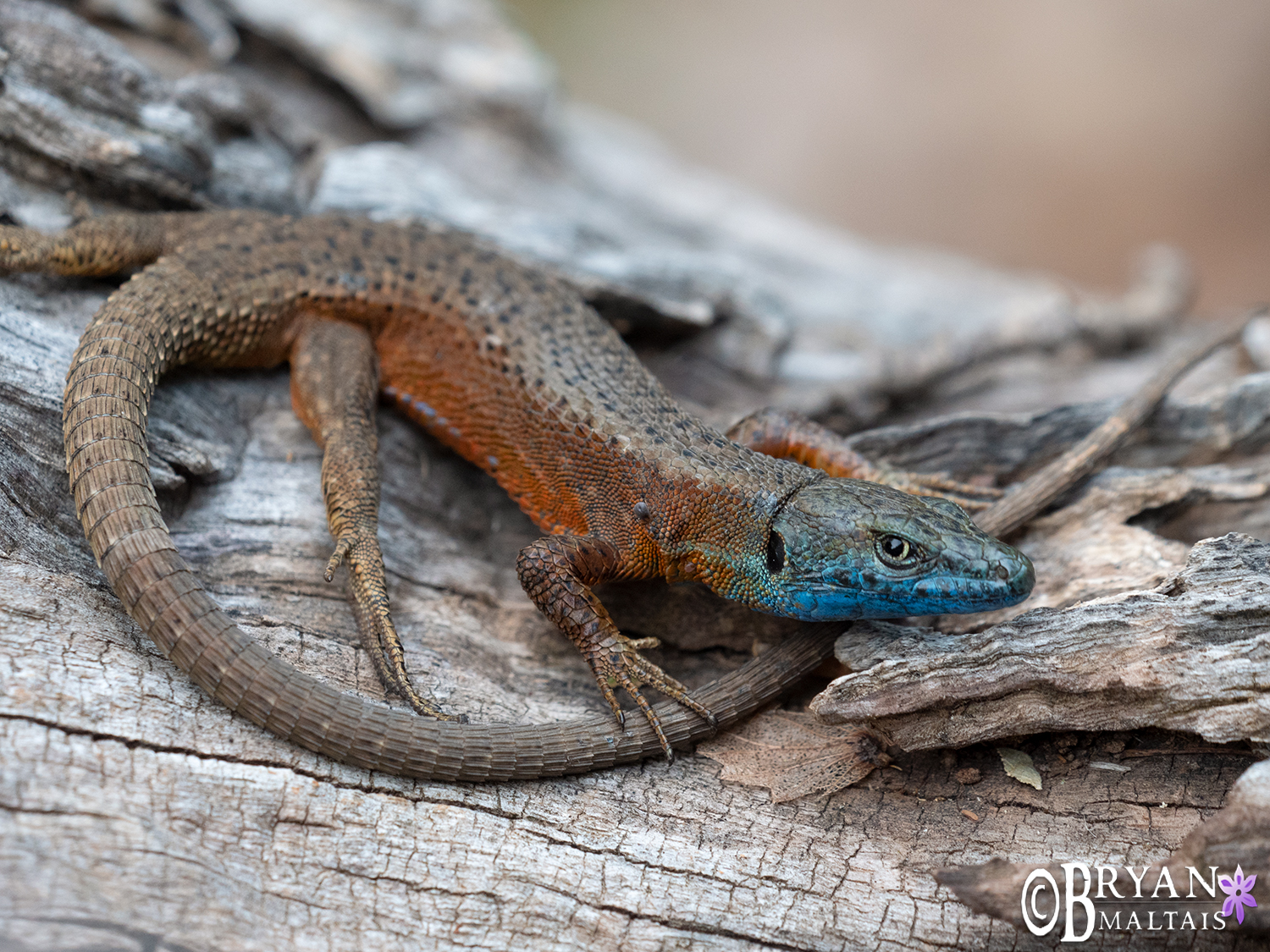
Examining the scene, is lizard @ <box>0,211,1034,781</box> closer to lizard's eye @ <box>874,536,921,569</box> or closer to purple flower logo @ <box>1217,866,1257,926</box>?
lizard's eye @ <box>874,536,921,569</box>

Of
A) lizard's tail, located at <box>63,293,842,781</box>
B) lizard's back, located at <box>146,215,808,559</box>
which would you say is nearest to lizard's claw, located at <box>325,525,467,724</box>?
lizard's tail, located at <box>63,293,842,781</box>

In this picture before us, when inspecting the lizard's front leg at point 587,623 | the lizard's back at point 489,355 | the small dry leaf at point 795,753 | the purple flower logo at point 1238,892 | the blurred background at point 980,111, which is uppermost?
the blurred background at point 980,111

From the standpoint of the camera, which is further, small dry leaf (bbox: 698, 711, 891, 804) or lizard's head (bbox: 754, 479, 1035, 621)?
small dry leaf (bbox: 698, 711, 891, 804)

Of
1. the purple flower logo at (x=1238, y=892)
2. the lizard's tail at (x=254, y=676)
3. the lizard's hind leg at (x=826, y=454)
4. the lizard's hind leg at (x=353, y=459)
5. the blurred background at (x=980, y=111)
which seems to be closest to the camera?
the purple flower logo at (x=1238, y=892)

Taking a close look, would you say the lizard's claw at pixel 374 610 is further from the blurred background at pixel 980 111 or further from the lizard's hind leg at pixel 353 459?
the blurred background at pixel 980 111

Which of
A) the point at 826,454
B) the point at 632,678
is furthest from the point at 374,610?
the point at 826,454

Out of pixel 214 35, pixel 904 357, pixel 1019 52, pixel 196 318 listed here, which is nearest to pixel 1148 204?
pixel 1019 52

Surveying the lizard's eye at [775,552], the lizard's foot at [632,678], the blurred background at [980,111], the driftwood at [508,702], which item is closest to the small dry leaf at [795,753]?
the driftwood at [508,702]

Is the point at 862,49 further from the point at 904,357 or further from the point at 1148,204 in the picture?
the point at 904,357
